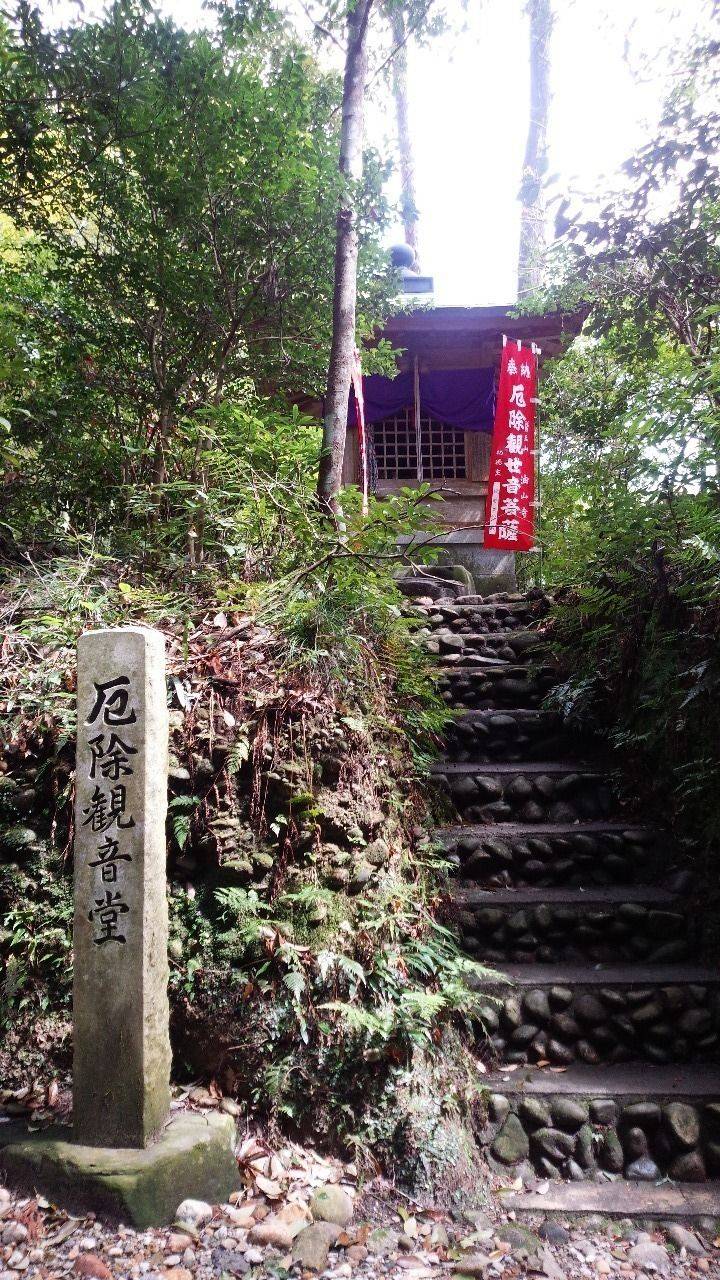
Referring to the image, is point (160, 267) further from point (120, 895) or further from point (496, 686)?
point (120, 895)

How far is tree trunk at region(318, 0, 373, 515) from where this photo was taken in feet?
18.8

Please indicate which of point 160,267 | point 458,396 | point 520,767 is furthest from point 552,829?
point 458,396

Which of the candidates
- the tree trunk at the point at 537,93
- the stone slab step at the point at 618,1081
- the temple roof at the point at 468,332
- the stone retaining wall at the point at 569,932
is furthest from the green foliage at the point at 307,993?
the tree trunk at the point at 537,93

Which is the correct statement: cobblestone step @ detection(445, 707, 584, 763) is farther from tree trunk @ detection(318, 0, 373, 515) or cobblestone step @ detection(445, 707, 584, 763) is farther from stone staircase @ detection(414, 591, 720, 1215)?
tree trunk @ detection(318, 0, 373, 515)

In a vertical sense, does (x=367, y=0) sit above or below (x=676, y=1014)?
above

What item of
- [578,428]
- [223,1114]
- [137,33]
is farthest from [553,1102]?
[578,428]

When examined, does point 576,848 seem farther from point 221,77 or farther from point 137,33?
point 137,33

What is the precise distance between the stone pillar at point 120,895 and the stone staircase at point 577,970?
1.72 metres

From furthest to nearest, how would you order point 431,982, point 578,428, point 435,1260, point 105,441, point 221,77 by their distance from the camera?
point 578,428 < point 105,441 < point 221,77 < point 431,982 < point 435,1260

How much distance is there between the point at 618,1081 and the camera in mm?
3492

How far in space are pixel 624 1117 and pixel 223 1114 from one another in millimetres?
1837

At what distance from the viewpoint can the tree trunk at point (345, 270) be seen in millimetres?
5723

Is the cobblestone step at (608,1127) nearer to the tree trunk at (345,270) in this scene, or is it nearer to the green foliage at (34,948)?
the green foliage at (34,948)

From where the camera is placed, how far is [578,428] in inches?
415
